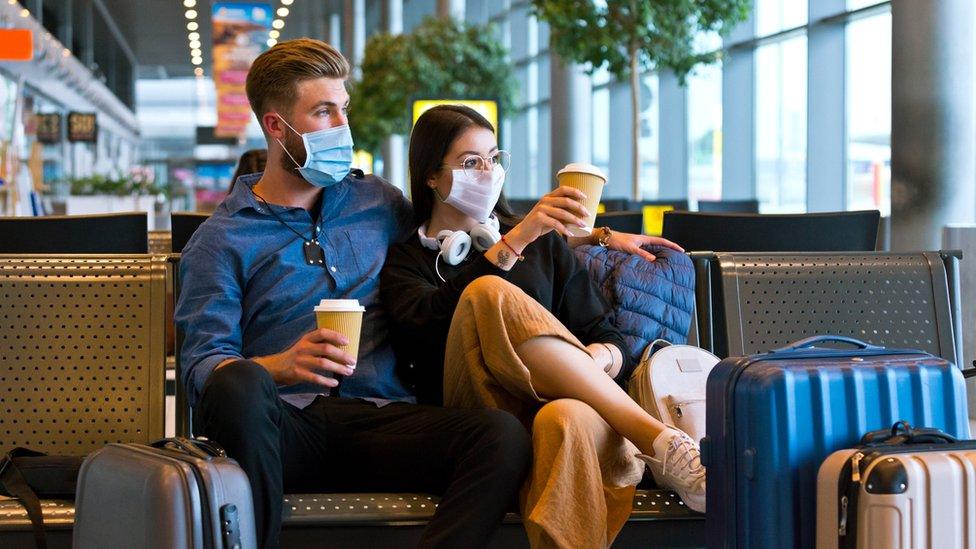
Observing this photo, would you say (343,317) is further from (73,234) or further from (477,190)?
(73,234)

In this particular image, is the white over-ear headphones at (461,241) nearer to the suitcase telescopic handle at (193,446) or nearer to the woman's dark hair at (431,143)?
the woman's dark hair at (431,143)

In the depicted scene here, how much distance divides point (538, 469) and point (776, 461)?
48 cm

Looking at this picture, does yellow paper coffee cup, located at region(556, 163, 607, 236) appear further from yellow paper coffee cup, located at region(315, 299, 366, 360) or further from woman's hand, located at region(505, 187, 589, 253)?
yellow paper coffee cup, located at region(315, 299, 366, 360)

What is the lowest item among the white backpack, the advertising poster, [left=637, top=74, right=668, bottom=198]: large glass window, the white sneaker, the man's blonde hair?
the white sneaker

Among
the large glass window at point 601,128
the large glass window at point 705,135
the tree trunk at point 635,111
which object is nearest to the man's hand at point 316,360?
the tree trunk at point 635,111

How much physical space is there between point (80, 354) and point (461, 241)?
0.95 m

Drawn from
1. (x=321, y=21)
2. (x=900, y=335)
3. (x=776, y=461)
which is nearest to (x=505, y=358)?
(x=776, y=461)

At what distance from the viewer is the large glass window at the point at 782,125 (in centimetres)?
1135

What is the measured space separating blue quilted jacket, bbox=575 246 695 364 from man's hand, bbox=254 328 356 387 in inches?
31.5

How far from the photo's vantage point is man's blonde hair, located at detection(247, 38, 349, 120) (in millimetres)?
2795

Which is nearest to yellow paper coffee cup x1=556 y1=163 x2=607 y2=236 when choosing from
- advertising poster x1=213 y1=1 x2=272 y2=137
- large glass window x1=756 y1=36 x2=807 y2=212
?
large glass window x1=756 y1=36 x2=807 y2=212

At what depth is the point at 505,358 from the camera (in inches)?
97.0

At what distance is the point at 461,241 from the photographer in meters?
2.81

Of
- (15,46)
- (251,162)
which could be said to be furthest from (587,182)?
(15,46)
